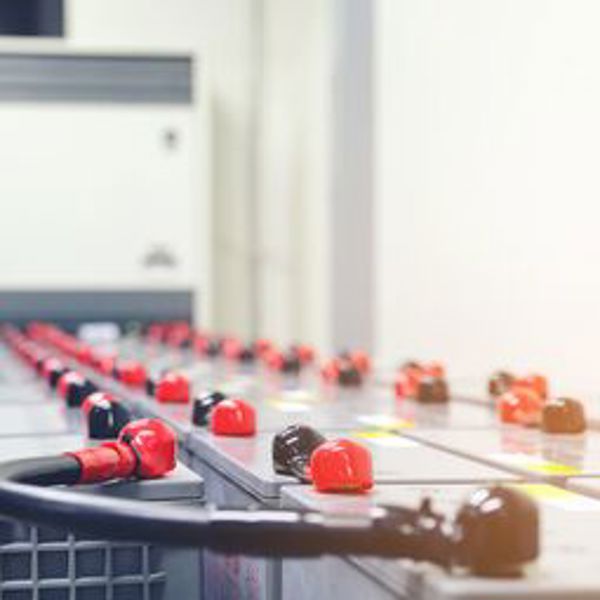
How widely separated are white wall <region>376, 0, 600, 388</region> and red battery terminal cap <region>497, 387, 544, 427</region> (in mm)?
1050

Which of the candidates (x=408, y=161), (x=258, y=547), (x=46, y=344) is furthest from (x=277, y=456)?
(x=408, y=161)

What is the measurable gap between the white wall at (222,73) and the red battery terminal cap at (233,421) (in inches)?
175

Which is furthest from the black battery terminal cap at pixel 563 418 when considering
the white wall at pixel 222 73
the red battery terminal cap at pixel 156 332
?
the white wall at pixel 222 73

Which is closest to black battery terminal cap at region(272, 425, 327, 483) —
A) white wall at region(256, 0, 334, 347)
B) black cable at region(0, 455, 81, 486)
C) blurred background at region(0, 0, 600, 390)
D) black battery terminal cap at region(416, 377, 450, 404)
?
black cable at region(0, 455, 81, 486)

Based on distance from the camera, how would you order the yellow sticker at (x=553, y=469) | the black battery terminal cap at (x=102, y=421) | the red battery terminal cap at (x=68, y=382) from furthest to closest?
the red battery terminal cap at (x=68, y=382), the black battery terminal cap at (x=102, y=421), the yellow sticker at (x=553, y=469)

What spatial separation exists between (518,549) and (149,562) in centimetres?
60

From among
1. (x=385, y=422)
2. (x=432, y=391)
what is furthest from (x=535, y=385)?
(x=385, y=422)

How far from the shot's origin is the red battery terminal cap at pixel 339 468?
1357 millimetres

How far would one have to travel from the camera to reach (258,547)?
1048mm

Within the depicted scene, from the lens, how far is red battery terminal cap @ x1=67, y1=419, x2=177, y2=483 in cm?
144

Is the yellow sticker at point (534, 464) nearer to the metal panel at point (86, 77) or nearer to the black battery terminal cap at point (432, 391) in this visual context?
the black battery terminal cap at point (432, 391)

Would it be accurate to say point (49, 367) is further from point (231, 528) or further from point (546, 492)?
point (231, 528)

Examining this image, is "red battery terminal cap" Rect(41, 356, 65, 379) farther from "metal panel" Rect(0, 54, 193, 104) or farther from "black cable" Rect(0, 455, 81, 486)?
"metal panel" Rect(0, 54, 193, 104)

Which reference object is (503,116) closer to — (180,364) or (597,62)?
(597,62)
